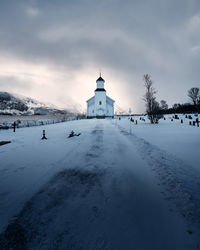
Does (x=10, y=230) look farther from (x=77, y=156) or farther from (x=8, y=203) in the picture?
(x=77, y=156)

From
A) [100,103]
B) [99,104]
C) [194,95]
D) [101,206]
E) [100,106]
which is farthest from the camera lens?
[100,103]

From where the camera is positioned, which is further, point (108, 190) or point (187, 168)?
point (187, 168)

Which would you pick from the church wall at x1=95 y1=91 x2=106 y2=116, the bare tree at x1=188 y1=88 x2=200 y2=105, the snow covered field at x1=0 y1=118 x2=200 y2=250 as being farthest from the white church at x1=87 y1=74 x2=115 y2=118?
the snow covered field at x1=0 y1=118 x2=200 y2=250

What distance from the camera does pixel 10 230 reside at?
5.90 feet

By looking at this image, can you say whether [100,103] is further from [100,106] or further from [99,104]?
[100,106]

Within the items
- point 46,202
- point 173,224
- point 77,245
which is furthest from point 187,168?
point 46,202

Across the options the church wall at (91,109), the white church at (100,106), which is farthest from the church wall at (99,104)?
the church wall at (91,109)

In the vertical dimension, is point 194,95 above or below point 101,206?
above

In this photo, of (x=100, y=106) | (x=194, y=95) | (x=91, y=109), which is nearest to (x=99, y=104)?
(x=100, y=106)

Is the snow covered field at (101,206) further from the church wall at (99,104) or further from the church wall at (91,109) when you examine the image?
the church wall at (91,109)

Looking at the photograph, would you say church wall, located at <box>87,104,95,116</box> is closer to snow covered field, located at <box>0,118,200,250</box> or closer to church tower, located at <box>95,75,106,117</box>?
church tower, located at <box>95,75,106,117</box>

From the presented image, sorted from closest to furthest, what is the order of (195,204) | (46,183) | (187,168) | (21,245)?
1. (21,245)
2. (195,204)
3. (46,183)
4. (187,168)

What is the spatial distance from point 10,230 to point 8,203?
0.87m

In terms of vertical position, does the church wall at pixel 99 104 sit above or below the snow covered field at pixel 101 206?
above
